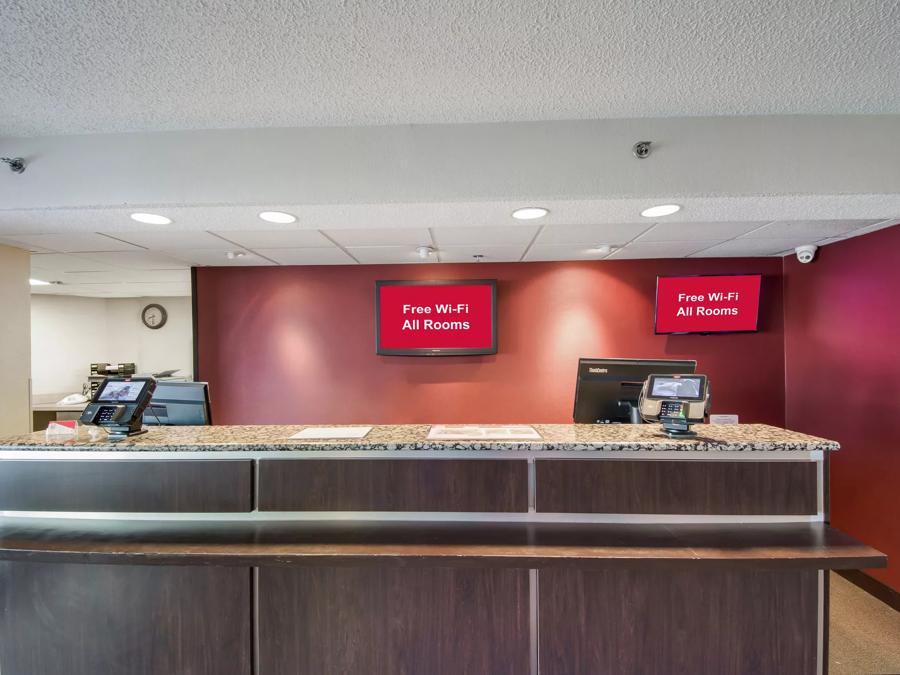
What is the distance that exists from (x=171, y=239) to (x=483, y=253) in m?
2.47

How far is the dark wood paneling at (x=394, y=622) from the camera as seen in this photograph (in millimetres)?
1750

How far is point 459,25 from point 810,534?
2.40 meters

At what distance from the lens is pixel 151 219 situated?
227cm

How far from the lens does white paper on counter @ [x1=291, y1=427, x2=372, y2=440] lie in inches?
79.2

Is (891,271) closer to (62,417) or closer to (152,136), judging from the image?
(152,136)

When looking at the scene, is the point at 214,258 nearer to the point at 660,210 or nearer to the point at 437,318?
the point at 437,318

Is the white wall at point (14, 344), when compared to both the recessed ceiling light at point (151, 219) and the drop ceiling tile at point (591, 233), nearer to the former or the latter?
the recessed ceiling light at point (151, 219)

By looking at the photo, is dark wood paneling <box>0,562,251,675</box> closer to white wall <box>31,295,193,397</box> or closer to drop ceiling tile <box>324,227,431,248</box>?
drop ceiling tile <box>324,227,431,248</box>

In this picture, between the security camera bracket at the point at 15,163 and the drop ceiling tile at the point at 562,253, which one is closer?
the security camera bracket at the point at 15,163

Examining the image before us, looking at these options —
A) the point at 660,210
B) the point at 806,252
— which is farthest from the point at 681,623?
the point at 806,252

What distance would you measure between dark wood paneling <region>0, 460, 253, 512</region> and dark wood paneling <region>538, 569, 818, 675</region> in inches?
57.8

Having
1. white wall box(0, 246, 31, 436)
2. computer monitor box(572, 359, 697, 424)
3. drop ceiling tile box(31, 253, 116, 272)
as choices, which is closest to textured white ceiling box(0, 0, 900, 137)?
computer monitor box(572, 359, 697, 424)

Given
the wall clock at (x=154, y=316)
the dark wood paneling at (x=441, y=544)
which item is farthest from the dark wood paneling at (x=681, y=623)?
the wall clock at (x=154, y=316)

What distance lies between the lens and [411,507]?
6.32 feet
